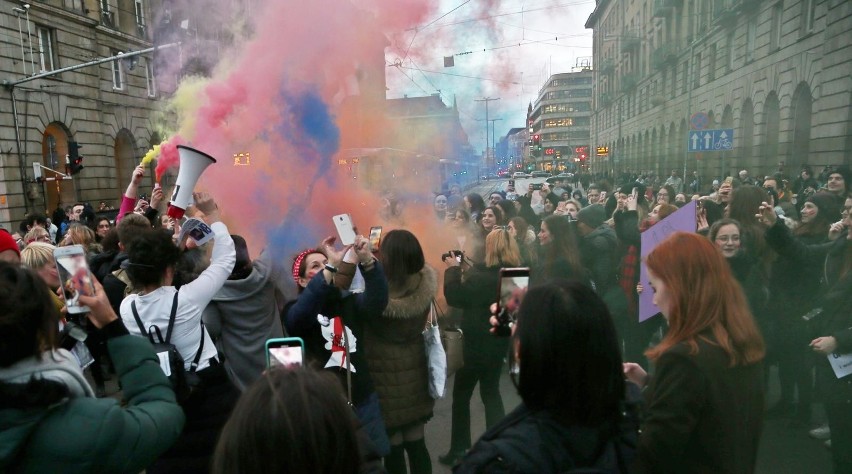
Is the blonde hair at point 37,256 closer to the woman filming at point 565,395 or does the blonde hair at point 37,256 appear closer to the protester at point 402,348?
the protester at point 402,348

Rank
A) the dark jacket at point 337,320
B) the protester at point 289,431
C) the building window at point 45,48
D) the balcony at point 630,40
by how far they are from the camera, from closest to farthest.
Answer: the protester at point 289,431 < the dark jacket at point 337,320 < the building window at point 45,48 < the balcony at point 630,40

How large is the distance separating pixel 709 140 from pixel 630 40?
23879mm

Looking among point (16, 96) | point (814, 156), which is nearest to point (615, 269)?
point (814, 156)

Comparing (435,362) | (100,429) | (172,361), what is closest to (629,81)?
(435,362)

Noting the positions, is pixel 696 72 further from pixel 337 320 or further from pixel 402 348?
pixel 337 320

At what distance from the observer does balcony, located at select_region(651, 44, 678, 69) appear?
2426 cm

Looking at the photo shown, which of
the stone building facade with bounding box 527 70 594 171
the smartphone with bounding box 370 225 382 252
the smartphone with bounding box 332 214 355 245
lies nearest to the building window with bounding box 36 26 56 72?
the smartphone with bounding box 370 225 382 252

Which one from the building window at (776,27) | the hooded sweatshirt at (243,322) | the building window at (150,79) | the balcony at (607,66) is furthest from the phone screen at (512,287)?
the balcony at (607,66)

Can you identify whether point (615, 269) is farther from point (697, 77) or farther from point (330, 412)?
point (697, 77)

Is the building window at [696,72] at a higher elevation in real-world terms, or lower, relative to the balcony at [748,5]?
lower

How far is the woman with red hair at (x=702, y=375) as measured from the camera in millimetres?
1806

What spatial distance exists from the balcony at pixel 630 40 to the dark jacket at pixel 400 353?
31.6m

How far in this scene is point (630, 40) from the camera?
3158cm

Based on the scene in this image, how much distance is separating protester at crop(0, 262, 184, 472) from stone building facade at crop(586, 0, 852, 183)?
38.2 feet
